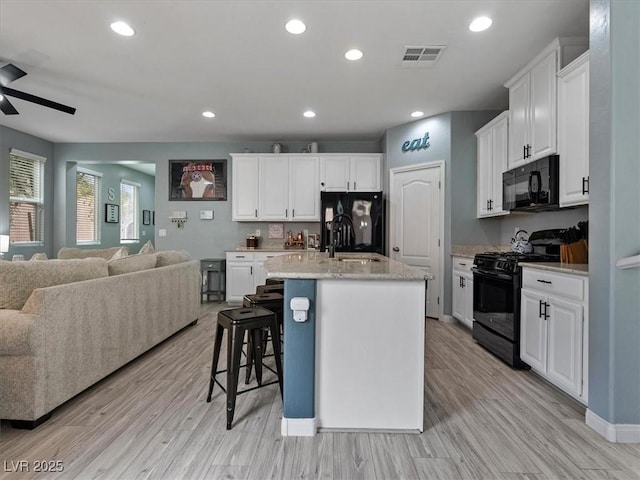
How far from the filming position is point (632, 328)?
1.81 metres

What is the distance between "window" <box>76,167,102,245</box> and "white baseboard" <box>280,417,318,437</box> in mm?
6033

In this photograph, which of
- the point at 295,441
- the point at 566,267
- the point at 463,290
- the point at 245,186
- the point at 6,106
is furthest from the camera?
the point at 245,186

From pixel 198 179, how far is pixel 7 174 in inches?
105

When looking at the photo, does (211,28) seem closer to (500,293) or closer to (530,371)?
(500,293)

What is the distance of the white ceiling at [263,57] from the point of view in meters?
2.39

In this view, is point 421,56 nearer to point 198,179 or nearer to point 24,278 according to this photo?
point 24,278

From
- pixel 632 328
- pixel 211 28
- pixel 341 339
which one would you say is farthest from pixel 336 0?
pixel 632 328

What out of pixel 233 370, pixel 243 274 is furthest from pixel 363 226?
pixel 233 370

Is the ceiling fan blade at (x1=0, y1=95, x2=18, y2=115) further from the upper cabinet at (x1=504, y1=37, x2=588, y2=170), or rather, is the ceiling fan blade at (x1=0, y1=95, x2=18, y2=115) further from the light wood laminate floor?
the upper cabinet at (x1=504, y1=37, x2=588, y2=170)

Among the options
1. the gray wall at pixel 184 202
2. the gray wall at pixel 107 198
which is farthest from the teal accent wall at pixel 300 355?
the gray wall at pixel 107 198

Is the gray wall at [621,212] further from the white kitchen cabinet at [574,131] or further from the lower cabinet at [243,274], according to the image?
the lower cabinet at [243,274]

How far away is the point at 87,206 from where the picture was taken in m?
6.43

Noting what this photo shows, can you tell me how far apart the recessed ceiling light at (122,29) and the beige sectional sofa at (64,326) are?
1.76m

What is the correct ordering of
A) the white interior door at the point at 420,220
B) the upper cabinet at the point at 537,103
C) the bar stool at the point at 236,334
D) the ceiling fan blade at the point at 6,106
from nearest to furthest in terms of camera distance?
the bar stool at the point at 236,334, the upper cabinet at the point at 537,103, the ceiling fan blade at the point at 6,106, the white interior door at the point at 420,220
